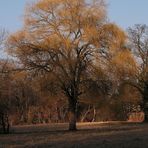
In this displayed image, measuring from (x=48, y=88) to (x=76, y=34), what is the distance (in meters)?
6.14

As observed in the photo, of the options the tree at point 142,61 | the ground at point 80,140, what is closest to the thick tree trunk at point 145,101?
the tree at point 142,61

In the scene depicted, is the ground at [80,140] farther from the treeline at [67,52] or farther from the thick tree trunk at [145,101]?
the thick tree trunk at [145,101]

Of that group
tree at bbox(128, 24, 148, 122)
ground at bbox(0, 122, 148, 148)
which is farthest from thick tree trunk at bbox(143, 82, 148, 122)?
ground at bbox(0, 122, 148, 148)

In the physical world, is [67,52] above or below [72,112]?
above

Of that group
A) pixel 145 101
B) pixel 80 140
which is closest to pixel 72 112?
pixel 80 140

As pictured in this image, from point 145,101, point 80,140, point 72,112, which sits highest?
point 145,101

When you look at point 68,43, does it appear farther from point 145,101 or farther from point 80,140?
point 145,101

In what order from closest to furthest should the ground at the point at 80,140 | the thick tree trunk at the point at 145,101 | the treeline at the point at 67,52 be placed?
1. the ground at the point at 80,140
2. the treeline at the point at 67,52
3. the thick tree trunk at the point at 145,101

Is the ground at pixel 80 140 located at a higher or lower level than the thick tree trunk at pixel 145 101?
lower

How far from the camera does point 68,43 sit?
45.1 m

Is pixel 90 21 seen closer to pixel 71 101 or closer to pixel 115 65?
pixel 115 65

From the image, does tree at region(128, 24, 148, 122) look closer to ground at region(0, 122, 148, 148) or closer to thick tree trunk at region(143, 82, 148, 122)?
thick tree trunk at region(143, 82, 148, 122)

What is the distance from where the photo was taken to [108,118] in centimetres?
8750

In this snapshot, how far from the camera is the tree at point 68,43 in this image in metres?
45.0
